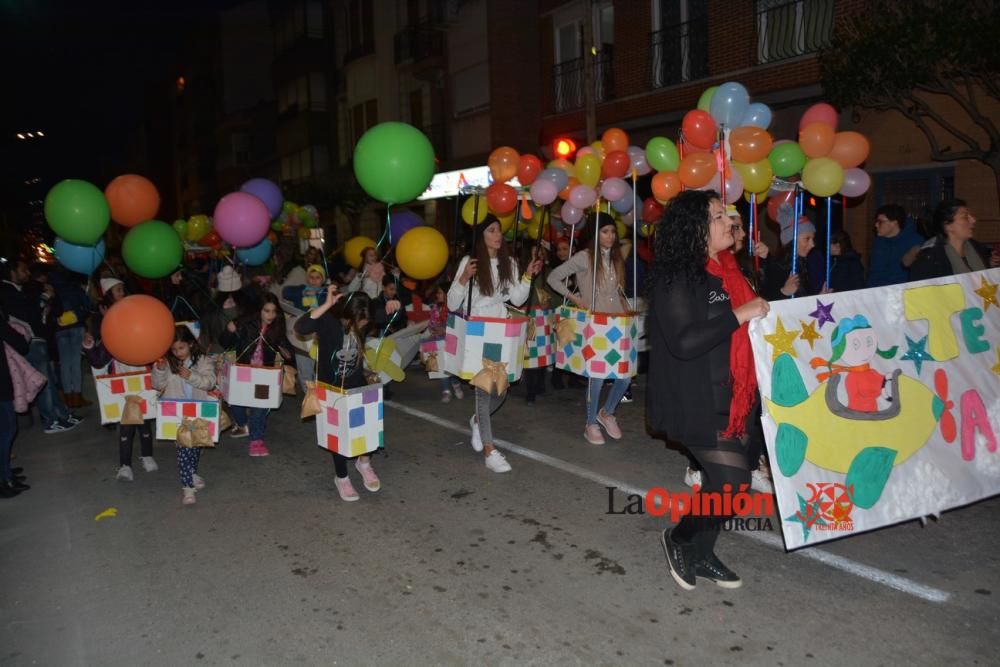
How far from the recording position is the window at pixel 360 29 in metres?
26.2

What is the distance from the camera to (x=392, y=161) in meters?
5.77

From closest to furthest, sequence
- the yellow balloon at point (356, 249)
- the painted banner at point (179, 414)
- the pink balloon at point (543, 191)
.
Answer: the painted banner at point (179, 414) < the pink balloon at point (543, 191) < the yellow balloon at point (356, 249)

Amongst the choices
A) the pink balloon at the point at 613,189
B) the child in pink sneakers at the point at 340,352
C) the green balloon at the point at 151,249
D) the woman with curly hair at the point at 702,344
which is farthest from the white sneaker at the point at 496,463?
the green balloon at the point at 151,249

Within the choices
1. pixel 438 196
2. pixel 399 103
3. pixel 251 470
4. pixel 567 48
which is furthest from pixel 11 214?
pixel 251 470

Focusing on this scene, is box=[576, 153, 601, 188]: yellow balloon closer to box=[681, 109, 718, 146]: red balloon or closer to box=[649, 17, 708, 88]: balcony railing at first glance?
box=[681, 109, 718, 146]: red balloon

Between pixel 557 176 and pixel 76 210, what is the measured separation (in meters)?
4.29

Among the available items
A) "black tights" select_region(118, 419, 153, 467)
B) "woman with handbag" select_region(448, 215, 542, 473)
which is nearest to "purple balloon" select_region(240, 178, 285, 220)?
"black tights" select_region(118, 419, 153, 467)

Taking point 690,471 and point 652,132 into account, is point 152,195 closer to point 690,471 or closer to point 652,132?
point 690,471

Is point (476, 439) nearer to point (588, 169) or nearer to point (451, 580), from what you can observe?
point (451, 580)

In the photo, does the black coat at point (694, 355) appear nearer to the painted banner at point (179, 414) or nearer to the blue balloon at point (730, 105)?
the blue balloon at point (730, 105)

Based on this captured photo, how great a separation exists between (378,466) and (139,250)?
317cm

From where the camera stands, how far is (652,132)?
15.6 metres

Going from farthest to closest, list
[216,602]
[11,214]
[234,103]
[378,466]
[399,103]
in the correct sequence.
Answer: [234,103], [11,214], [399,103], [378,466], [216,602]

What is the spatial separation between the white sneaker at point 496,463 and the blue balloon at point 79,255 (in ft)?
14.5
